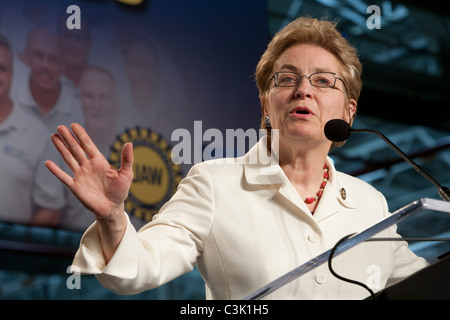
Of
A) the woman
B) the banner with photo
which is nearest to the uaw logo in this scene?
the banner with photo

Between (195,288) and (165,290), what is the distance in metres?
0.17

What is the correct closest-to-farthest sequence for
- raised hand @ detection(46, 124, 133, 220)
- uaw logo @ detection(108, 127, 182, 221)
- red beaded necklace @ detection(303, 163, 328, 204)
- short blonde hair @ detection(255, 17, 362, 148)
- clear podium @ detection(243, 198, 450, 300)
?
clear podium @ detection(243, 198, 450, 300) → raised hand @ detection(46, 124, 133, 220) → red beaded necklace @ detection(303, 163, 328, 204) → short blonde hair @ detection(255, 17, 362, 148) → uaw logo @ detection(108, 127, 182, 221)

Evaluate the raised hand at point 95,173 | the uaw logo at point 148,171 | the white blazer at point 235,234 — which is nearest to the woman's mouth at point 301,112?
the white blazer at point 235,234

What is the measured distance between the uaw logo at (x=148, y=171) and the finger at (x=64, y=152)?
1651mm

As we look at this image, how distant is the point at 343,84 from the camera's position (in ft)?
5.72

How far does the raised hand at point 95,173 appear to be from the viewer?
1.14m

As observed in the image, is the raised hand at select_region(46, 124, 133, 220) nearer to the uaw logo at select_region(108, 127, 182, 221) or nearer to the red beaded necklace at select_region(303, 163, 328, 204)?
the red beaded necklace at select_region(303, 163, 328, 204)

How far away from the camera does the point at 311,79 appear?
66.1 inches

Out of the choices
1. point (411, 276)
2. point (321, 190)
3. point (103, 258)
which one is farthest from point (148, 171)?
point (411, 276)

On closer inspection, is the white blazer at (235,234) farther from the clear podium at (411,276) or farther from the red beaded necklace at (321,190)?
the clear podium at (411,276)

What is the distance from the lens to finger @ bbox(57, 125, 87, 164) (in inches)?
45.0

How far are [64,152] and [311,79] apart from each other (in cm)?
82
